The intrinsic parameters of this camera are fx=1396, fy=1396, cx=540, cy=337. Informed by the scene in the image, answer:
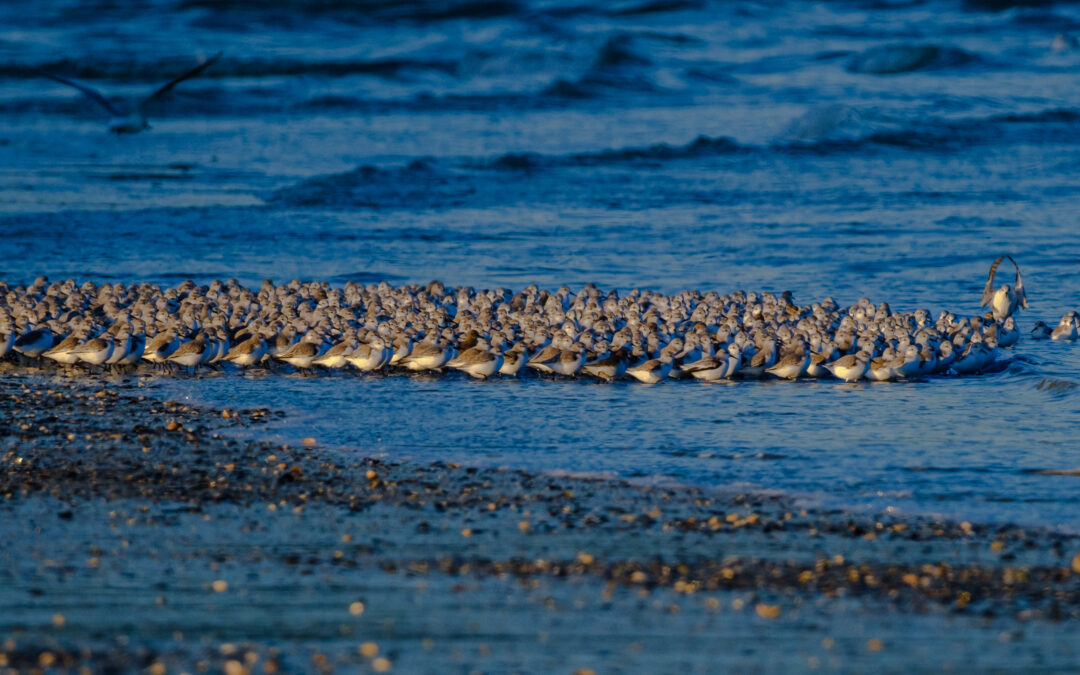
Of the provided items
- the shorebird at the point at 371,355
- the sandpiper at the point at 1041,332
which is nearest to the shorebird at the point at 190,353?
the shorebird at the point at 371,355

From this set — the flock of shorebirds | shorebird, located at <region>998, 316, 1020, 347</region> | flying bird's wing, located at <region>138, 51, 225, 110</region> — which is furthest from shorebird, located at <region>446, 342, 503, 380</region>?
flying bird's wing, located at <region>138, 51, 225, 110</region>

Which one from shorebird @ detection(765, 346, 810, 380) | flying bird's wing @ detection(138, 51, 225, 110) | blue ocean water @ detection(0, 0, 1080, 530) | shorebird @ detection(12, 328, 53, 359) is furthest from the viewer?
flying bird's wing @ detection(138, 51, 225, 110)

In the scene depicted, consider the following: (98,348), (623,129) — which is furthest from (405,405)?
(623,129)

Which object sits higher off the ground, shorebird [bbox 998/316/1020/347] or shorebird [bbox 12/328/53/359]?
shorebird [bbox 998/316/1020/347]

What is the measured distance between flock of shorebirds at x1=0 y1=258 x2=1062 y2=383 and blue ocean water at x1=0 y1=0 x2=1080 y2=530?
290 millimetres

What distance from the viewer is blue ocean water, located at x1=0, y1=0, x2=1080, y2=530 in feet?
31.1

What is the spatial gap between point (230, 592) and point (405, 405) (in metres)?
4.68

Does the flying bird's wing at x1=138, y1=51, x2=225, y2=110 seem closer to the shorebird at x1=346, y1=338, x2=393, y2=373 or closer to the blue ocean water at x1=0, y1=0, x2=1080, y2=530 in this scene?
the blue ocean water at x1=0, y1=0, x2=1080, y2=530

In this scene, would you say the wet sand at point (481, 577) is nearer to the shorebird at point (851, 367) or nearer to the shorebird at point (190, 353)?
the shorebird at point (190, 353)

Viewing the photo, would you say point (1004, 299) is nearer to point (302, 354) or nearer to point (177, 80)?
point (302, 354)

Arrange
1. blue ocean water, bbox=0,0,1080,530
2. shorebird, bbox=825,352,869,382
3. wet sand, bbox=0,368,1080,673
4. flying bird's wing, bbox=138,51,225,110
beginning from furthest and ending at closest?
flying bird's wing, bbox=138,51,225,110 < shorebird, bbox=825,352,869,382 < blue ocean water, bbox=0,0,1080,530 < wet sand, bbox=0,368,1080,673

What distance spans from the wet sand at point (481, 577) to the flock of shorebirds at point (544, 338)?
129 inches

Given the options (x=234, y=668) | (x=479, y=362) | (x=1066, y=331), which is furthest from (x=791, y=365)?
(x=234, y=668)

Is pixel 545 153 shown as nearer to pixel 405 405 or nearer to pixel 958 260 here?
pixel 958 260
